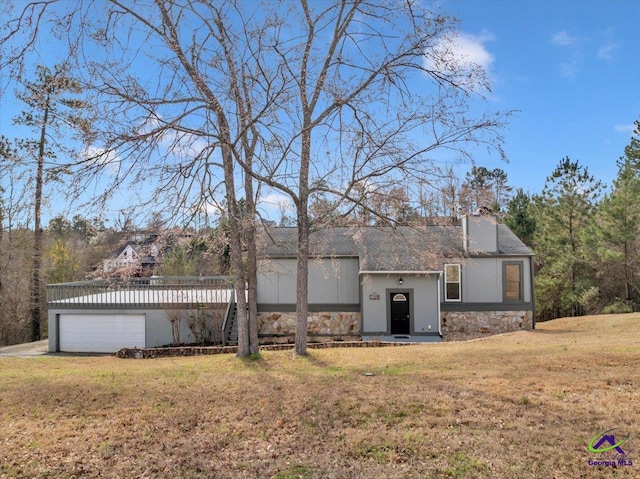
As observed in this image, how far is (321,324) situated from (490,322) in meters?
6.49

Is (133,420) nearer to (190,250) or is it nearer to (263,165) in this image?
(190,250)

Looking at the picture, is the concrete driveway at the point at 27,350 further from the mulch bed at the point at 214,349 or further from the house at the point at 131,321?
the mulch bed at the point at 214,349

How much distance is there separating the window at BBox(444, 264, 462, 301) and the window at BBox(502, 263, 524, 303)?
1.79 metres

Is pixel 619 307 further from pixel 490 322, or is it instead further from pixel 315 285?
pixel 315 285

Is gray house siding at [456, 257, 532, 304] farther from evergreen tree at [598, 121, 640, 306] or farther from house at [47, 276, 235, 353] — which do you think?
house at [47, 276, 235, 353]

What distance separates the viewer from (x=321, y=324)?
16578 millimetres

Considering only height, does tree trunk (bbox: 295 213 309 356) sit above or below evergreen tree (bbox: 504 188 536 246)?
below

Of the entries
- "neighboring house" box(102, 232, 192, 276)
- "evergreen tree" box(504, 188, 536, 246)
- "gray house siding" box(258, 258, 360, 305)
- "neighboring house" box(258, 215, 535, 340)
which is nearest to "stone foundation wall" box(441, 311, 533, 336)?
"neighboring house" box(258, 215, 535, 340)

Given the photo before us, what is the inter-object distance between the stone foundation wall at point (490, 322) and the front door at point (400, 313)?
5.68 feet

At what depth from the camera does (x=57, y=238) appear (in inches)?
1163

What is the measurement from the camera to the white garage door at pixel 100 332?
16859 mm

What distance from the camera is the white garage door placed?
55.3 feet

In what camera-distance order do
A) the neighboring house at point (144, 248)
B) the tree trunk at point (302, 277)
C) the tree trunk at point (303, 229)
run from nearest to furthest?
1. the neighboring house at point (144, 248)
2. the tree trunk at point (303, 229)
3. the tree trunk at point (302, 277)

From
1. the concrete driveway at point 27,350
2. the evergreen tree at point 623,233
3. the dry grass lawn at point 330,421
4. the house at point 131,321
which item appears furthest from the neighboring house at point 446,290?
the concrete driveway at point 27,350
